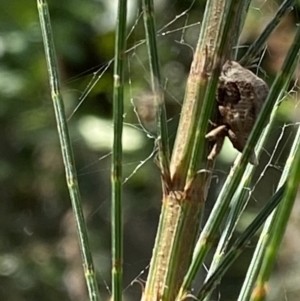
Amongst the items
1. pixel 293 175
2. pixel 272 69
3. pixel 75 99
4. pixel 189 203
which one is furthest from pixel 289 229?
pixel 293 175

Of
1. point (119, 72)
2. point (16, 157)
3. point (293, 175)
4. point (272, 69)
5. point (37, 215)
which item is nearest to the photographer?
point (293, 175)

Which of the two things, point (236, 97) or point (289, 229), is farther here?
point (289, 229)

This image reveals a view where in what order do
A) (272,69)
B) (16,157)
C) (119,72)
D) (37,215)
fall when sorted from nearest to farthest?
(119,72), (272,69), (16,157), (37,215)

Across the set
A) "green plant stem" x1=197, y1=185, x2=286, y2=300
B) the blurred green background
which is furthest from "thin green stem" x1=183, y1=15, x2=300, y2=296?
the blurred green background

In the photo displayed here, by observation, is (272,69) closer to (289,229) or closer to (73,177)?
(289,229)

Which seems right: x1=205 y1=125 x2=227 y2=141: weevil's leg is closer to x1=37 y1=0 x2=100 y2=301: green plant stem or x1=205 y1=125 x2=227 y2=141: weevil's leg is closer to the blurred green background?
x1=37 y1=0 x2=100 y2=301: green plant stem

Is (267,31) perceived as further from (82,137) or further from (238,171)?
(82,137)
